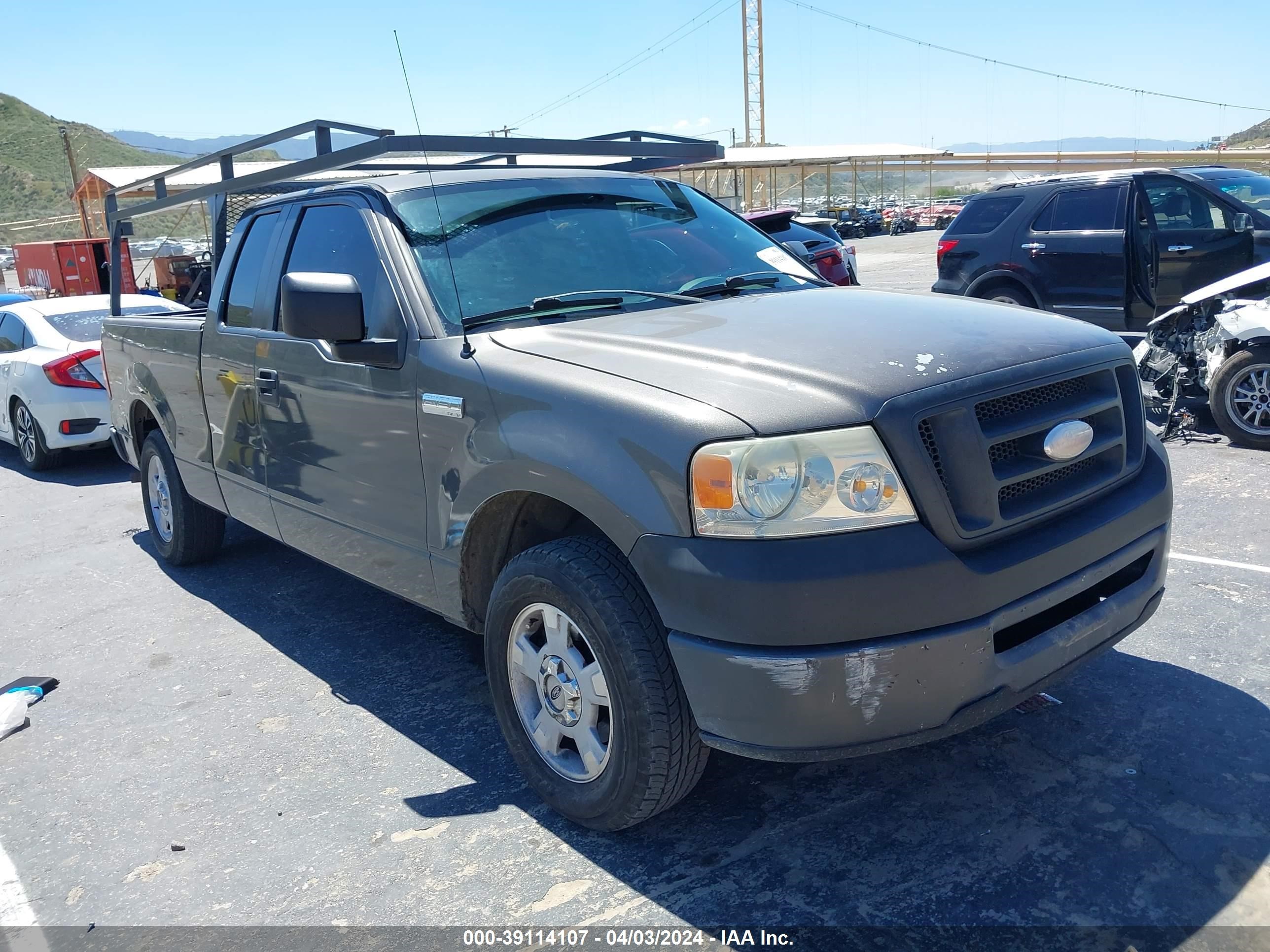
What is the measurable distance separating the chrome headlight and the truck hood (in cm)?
6

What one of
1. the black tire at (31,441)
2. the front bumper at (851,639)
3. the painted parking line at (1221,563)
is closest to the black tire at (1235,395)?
the painted parking line at (1221,563)

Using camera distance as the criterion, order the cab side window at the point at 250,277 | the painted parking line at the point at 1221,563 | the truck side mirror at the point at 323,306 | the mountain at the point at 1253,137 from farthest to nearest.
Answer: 1. the mountain at the point at 1253,137
2. the painted parking line at the point at 1221,563
3. the cab side window at the point at 250,277
4. the truck side mirror at the point at 323,306

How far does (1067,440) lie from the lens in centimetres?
284

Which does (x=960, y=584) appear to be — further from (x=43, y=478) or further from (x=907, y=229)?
(x=907, y=229)

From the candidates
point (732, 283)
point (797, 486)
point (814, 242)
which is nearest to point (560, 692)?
point (797, 486)

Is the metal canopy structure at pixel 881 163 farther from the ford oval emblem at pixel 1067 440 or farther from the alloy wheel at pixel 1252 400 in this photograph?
the ford oval emblem at pixel 1067 440

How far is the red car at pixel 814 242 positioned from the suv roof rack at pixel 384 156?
8337 mm

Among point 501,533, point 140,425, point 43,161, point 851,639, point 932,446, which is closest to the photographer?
point 851,639

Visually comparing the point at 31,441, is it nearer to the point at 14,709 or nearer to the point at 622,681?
the point at 14,709

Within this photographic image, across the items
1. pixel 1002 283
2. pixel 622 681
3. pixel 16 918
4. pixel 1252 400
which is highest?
pixel 1002 283

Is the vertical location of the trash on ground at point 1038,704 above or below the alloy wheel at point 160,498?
below

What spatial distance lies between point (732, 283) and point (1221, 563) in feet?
9.24

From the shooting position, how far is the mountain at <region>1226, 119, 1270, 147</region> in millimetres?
108375

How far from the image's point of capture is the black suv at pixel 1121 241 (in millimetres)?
9367
